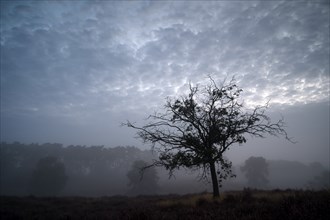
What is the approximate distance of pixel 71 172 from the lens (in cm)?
10519

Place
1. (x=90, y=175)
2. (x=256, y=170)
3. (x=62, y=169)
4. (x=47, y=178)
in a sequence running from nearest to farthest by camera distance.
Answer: (x=47, y=178)
(x=62, y=169)
(x=256, y=170)
(x=90, y=175)

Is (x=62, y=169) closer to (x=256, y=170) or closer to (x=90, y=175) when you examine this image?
(x=90, y=175)

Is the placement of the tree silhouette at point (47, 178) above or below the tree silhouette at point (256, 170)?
above

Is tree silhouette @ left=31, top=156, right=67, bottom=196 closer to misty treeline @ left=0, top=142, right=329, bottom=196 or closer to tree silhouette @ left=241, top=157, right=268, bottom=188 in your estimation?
misty treeline @ left=0, top=142, right=329, bottom=196

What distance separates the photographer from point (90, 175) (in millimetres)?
106125

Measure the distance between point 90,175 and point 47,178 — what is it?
5003cm

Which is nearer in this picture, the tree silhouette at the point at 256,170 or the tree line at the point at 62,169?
the tree line at the point at 62,169

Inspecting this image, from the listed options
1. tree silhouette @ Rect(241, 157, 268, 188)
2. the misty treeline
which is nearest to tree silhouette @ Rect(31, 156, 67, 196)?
the misty treeline

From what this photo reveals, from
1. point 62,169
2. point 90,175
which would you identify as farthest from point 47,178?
point 90,175

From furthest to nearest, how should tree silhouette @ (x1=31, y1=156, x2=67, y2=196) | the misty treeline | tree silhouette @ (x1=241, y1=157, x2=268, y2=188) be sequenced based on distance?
tree silhouette @ (x1=241, y1=157, x2=268, y2=188)
the misty treeline
tree silhouette @ (x1=31, y1=156, x2=67, y2=196)

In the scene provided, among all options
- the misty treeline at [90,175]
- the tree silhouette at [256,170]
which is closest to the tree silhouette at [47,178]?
the misty treeline at [90,175]

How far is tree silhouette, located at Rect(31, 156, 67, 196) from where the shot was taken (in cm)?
5838

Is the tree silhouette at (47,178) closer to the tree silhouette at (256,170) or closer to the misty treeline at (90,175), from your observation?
the misty treeline at (90,175)

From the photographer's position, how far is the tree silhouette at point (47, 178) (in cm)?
5838
